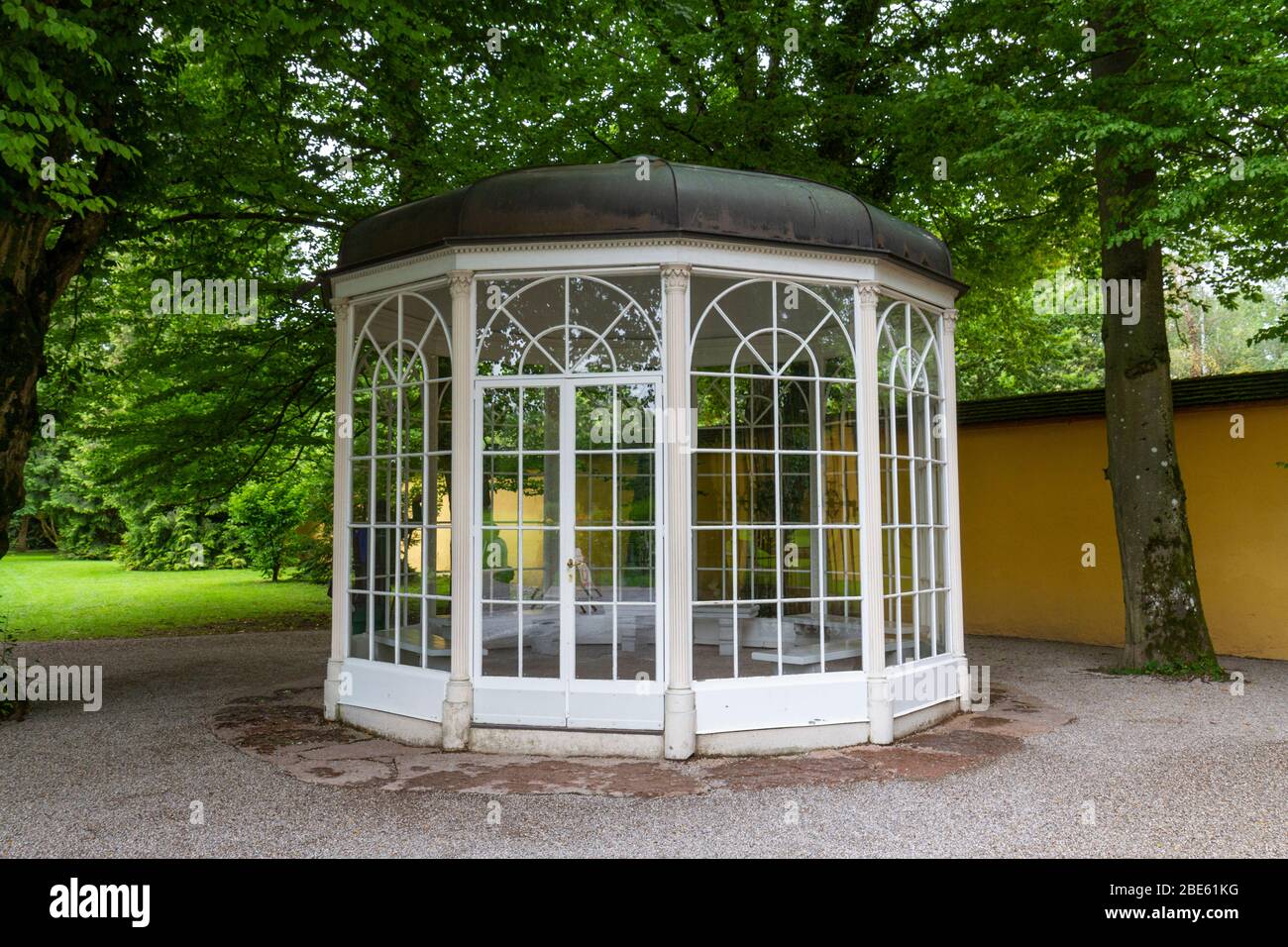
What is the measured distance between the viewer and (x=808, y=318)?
796 cm

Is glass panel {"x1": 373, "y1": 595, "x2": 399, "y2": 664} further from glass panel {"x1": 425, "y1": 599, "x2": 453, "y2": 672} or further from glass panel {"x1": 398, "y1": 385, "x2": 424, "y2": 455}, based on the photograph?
glass panel {"x1": 398, "y1": 385, "x2": 424, "y2": 455}

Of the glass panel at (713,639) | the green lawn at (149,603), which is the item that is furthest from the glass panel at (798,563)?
the green lawn at (149,603)

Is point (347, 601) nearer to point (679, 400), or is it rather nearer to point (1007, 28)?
point (679, 400)

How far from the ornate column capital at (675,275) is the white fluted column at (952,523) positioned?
94.1 inches

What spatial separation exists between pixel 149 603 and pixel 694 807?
1514cm

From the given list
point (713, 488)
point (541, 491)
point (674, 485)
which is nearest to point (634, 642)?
point (541, 491)

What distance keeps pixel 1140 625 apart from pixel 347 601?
7068 mm

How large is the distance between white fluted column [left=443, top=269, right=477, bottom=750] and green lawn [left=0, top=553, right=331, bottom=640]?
308 inches

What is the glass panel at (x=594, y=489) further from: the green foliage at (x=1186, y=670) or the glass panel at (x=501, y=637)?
the green foliage at (x=1186, y=670)

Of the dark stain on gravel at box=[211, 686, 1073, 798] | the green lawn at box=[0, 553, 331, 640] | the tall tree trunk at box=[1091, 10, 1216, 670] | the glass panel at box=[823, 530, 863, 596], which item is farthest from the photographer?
the green lawn at box=[0, 553, 331, 640]

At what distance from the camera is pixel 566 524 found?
5.84 metres

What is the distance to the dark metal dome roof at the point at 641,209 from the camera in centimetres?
575

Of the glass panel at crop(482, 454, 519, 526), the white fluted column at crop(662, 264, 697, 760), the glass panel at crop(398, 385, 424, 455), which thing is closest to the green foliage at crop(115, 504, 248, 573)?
the glass panel at crop(398, 385, 424, 455)

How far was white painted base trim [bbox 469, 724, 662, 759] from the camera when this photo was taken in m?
5.57
